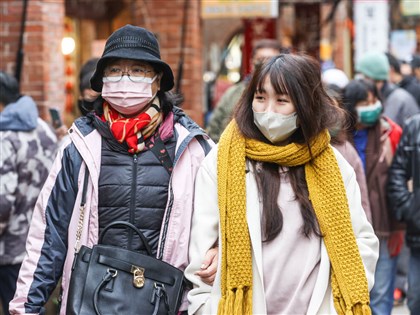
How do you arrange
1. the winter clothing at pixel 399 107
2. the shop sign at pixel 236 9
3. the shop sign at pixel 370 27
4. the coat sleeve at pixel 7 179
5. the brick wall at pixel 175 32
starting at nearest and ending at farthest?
the coat sleeve at pixel 7 179 → the winter clothing at pixel 399 107 → the brick wall at pixel 175 32 → the shop sign at pixel 236 9 → the shop sign at pixel 370 27

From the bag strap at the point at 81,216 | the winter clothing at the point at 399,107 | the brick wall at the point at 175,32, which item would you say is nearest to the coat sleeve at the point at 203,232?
the bag strap at the point at 81,216

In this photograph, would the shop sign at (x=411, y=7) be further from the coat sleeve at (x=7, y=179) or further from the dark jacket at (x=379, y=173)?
the coat sleeve at (x=7, y=179)

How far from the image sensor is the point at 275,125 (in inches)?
156

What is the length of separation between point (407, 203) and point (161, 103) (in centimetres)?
283

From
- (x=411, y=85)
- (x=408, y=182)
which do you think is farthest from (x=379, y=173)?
(x=411, y=85)

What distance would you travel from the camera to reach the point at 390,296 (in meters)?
7.31

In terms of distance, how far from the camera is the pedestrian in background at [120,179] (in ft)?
13.9

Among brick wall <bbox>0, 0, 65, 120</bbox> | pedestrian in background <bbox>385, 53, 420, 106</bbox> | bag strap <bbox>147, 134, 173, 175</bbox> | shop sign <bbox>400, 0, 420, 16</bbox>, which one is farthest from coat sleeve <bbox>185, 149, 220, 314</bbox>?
shop sign <bbox>400, 0, 420, 16</bbox>

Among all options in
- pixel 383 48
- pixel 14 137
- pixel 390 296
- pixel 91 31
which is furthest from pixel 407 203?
pixel 383 48

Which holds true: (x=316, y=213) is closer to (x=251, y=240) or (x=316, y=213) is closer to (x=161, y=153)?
(x=251, y=240)

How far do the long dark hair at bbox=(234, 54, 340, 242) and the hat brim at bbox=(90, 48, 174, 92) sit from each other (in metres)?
0.47

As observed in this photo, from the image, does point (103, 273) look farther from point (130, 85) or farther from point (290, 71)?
point (290, 71)

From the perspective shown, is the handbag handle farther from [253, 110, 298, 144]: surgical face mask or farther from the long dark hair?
[253, 110, 298, 144]: surgical face mask

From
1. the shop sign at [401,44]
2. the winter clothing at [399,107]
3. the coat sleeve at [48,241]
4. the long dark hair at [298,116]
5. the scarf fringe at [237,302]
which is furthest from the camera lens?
the shop sign at [401,44]
